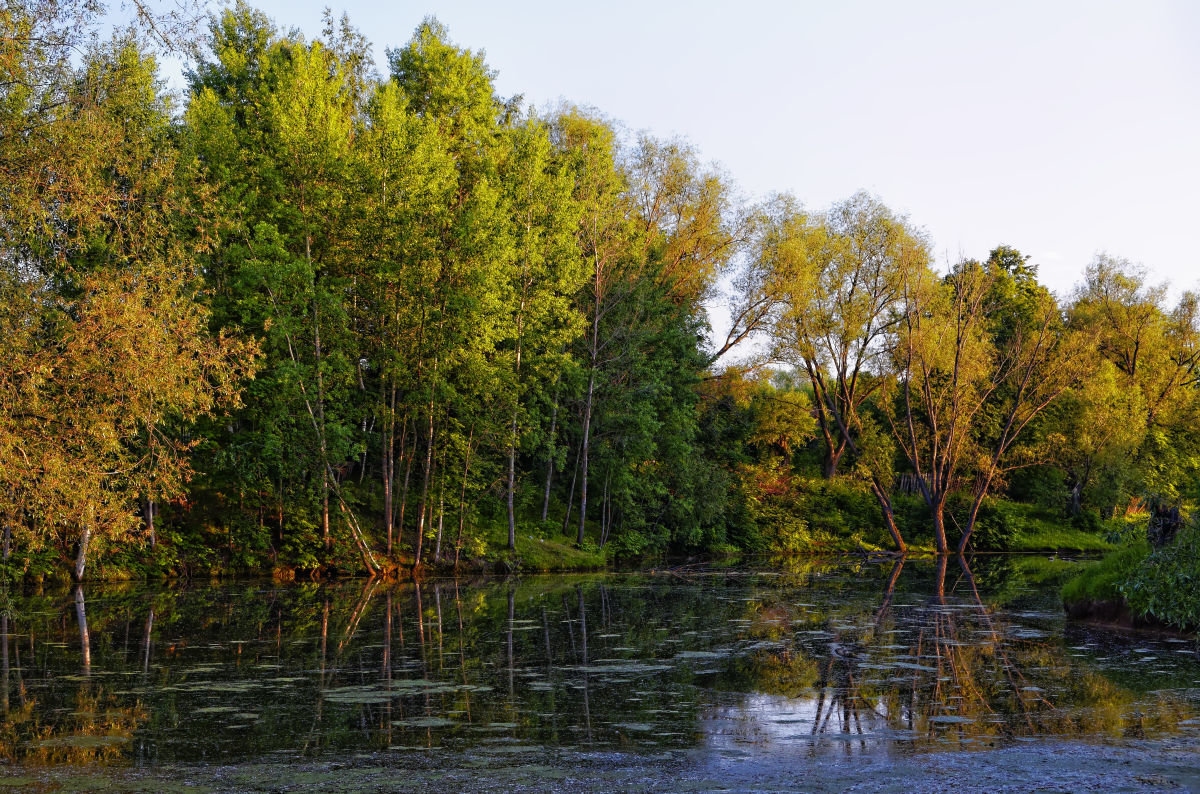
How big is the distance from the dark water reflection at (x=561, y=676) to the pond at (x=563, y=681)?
46 millimetres

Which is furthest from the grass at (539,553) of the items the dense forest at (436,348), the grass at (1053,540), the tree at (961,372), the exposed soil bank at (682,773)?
the exposed soil bank at (682,773)

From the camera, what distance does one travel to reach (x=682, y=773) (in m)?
7.31

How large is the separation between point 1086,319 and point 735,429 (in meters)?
21.0

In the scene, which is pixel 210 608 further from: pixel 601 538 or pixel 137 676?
pixel 601 538

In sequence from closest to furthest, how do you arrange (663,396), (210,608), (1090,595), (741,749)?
1. (741,749)
2. (1090,595)
3. (210,608)
4. (663,396)

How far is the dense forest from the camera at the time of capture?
50.7ft

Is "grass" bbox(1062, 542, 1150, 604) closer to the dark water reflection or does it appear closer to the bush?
the bush

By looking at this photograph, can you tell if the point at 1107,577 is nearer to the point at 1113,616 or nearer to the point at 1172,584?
the point at 1113,616

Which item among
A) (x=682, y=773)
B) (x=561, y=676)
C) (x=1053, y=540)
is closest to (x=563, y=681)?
(x=561, y=676)

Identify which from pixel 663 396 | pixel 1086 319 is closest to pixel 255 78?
pixel 663 396

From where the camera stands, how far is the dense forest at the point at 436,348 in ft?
50.7

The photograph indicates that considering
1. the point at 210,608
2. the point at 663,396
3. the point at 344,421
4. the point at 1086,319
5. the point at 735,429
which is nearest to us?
the point at 210,608

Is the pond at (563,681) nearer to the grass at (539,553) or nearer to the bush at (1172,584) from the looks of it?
the bush at (1172,584)

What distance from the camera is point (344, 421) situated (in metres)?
30.2
